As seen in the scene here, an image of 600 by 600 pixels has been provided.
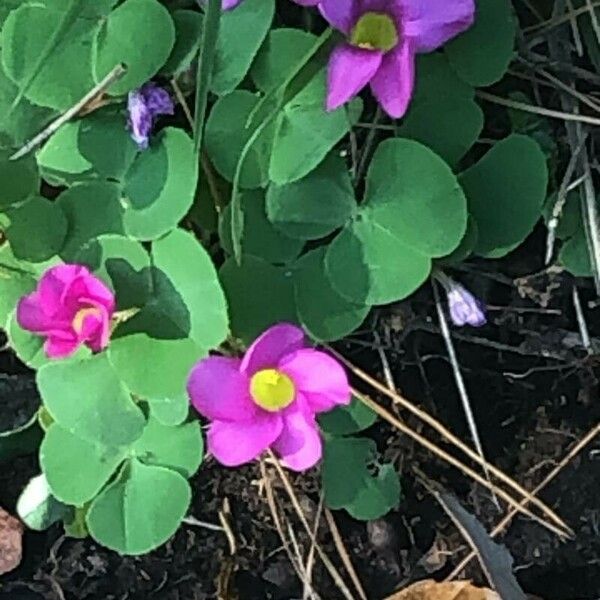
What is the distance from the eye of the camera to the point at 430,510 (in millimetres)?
1200

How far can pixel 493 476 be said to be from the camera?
3.87 ft

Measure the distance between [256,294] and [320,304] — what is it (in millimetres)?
51

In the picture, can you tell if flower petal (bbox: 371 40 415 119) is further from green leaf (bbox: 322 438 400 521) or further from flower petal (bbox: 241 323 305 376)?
green leaf (bbox: 322 438 400 521)

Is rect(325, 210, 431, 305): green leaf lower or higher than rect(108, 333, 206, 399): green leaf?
higher

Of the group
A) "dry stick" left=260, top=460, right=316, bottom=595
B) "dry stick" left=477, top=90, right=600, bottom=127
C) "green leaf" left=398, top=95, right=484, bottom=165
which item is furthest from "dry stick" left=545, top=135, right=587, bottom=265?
"dry stick" left=260, top=460, right=316, bottom=595

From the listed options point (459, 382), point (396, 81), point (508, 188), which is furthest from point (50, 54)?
point (459, 382)

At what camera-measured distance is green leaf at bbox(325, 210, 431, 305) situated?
969 mm

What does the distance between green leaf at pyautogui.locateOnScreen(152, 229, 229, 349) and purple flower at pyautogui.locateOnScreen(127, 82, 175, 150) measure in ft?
0.26

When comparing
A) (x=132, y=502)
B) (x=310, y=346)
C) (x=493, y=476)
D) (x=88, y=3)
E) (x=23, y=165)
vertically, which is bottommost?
(x=493, y=476)

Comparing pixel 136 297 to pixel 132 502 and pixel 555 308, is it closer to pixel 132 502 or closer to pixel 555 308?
pixel 132 502

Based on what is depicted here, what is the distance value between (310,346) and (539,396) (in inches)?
11.5

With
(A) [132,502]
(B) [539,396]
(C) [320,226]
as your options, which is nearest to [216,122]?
(C) [320,226]

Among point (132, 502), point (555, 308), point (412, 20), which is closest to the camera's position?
point (412, 20)

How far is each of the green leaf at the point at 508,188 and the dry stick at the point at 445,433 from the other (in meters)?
0.19
